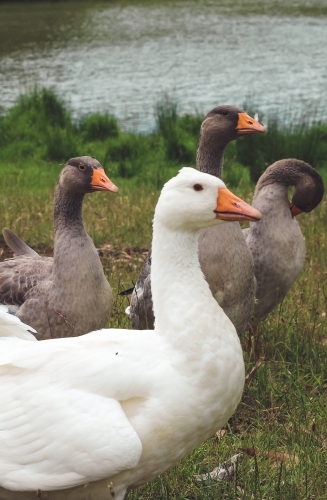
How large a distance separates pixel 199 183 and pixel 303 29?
27.8 meters

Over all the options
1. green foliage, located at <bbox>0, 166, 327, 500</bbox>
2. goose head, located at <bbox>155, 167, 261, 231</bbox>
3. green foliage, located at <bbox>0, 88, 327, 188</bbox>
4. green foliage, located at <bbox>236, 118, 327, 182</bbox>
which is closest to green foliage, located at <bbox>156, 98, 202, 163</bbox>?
green foliage, located at <bbox>0, 88, 327, 188</bbox>

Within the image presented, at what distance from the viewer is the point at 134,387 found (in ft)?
9.64

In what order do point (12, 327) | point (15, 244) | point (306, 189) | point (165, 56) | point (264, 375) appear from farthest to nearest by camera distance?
1. point (165, 56)
2. point (15, 244)
3. point (306, 189)
4. point (264, 375)
5. point (12, 327)

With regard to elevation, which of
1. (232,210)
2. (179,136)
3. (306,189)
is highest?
(232,210)

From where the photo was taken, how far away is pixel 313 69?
20672 millimetres

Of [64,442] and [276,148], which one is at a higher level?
[64,442]

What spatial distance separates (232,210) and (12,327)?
1053 millimetres

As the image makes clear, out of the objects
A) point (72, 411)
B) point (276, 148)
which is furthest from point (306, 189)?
point (276, 148)

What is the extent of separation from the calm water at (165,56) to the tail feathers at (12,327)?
966 centimetres

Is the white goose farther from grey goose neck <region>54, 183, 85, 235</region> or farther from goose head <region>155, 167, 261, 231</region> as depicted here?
grey goose neck <region>54, 183, 85, 235</region>

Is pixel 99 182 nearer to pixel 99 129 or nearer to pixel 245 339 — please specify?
pixel 245 339

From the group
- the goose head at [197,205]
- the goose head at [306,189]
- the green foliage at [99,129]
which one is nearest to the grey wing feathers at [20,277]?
the goose head at [306,189]

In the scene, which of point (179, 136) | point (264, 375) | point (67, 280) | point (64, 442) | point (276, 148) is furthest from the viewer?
point (179, 136)

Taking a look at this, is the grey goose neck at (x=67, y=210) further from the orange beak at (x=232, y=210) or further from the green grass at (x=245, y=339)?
the orange beak at (x=232, y=210)
